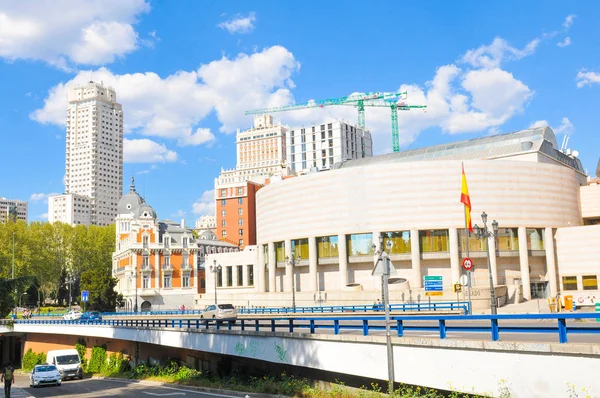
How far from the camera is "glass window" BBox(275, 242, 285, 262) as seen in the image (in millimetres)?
75125

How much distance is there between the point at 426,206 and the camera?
64.2 m

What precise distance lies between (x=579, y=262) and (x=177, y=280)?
59414mm

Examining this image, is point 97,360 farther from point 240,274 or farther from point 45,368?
point 240,274

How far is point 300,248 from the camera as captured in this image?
72.1 metres

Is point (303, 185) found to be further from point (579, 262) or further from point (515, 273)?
point (579, 262)

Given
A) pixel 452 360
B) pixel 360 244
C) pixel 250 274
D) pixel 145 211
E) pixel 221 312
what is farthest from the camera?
pixel 145 211

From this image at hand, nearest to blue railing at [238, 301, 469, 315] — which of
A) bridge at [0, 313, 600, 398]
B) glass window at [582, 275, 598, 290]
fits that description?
bridge at [0, 313, 600, 398]

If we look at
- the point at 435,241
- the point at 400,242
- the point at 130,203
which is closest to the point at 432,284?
the point at 435,241

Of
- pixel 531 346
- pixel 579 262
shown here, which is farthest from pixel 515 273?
pixel 531 346

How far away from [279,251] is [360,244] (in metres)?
13.0

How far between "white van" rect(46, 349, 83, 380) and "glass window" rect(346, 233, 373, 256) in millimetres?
32751

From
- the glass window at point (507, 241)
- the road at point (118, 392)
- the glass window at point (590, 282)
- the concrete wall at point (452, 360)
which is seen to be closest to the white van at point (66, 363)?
the road at point (118, 392)

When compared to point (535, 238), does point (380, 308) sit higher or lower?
lower

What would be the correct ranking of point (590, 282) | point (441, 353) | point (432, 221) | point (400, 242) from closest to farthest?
1. point (441, 353)
2. point (432, 221)
3. point (590, 282)
4. point (400, 242)
